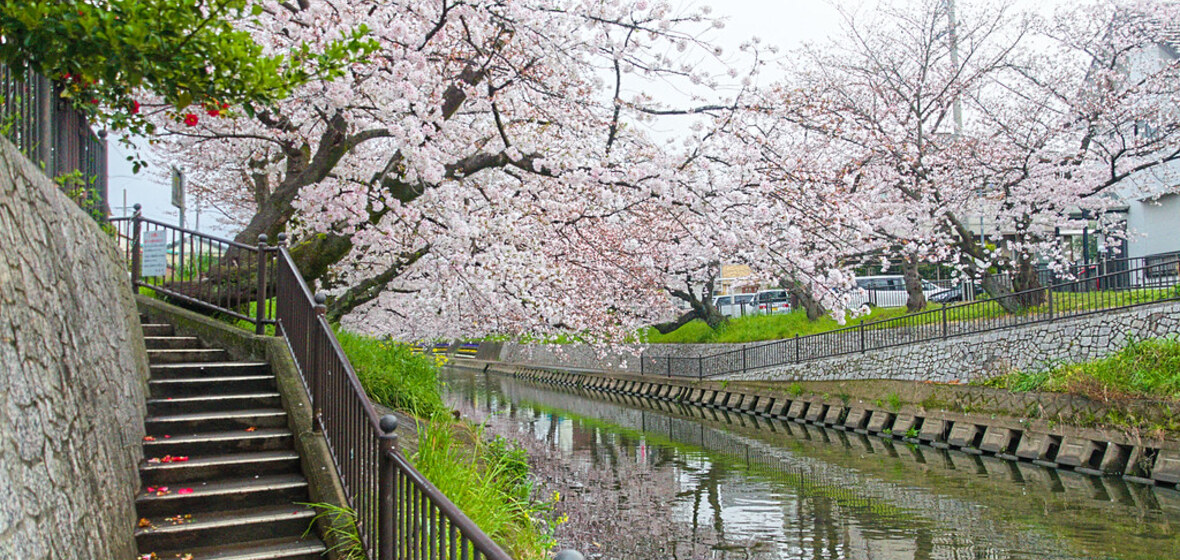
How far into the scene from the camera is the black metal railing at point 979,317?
50.0ft

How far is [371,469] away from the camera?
4512mm

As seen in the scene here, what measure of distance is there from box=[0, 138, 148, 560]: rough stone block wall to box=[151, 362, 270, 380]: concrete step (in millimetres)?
1182

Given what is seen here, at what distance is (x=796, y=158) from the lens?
8609 mm

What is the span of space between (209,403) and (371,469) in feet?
9.42

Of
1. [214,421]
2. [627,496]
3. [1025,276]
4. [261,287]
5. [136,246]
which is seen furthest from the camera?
[1025,276]

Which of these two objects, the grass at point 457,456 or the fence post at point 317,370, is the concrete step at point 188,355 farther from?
the fence post at point 317,370

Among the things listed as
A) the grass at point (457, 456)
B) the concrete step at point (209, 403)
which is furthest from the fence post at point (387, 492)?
the concrete step at point (209, 403)

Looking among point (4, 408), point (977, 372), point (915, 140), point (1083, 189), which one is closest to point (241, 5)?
point (4, 408)

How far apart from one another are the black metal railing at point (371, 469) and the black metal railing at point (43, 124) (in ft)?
6.83

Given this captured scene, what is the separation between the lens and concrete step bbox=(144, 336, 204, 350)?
755cm

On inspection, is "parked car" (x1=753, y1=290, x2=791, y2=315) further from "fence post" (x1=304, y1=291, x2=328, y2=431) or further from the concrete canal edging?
"fence post" (x1=304, y1=291, x2=328, y2=431)

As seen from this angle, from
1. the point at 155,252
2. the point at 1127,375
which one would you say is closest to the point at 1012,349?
the point at 1127,375

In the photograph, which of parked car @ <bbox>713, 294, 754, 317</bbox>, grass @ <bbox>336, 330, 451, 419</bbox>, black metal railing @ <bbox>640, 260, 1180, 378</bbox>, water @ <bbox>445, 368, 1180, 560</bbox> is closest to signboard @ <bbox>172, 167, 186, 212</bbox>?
grass @ <bbox>336, 330, 451, 419</bbox>

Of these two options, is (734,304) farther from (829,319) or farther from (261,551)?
(261,551)
